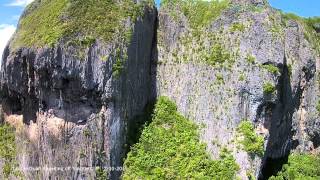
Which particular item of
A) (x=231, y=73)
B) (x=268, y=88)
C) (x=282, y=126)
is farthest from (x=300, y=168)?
(x=231, y=73)

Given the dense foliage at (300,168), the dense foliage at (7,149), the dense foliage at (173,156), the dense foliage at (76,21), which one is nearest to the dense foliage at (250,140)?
the dense foliage at (173,156)

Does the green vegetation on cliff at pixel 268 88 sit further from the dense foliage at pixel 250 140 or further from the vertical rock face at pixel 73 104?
the vertical rock face at pixel 73 104

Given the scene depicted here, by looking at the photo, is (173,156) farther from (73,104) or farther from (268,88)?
(268,88)

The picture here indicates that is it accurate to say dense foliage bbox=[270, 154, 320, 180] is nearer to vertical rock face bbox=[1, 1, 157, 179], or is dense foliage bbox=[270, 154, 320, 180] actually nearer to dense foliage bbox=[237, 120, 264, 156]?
dense foliage bbox=[237, 120, 264, 156]

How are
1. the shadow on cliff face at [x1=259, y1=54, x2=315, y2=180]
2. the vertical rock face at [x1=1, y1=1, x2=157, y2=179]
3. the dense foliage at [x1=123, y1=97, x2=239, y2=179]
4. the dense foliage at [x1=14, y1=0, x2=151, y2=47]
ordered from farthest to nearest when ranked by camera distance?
the shadow on cliff face at [x1=259, y1=54, x2=315, y2=180], the dense foliage at [x1=123, y1=97, x2=239, y2=179], the dense foliage at [x1=14, y1=0, x2=151, y2=47], the vertical rock face at [x1=1, y1=1, x2=157, y2=179]

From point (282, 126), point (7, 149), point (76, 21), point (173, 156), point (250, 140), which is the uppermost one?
point (76, 21)

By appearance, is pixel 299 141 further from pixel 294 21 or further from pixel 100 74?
pixel 100 74

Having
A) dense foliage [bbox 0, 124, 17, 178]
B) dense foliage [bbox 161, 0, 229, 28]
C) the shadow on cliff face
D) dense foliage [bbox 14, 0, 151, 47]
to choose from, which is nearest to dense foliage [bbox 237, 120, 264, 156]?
the shadow on cliff face
